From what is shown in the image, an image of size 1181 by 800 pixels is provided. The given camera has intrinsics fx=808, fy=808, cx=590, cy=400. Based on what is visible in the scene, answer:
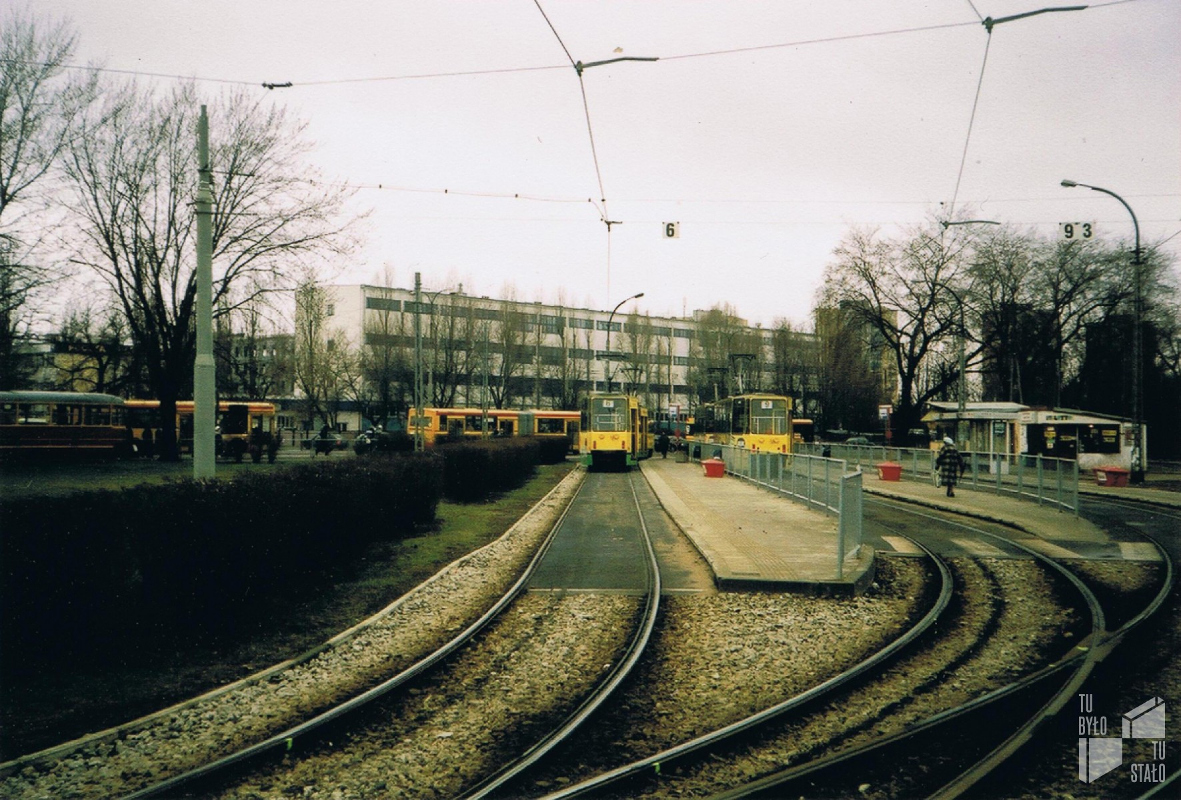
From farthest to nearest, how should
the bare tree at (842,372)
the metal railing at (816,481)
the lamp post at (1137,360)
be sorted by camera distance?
the bare tree at (842,372) → the lamp post at (1137,360) → the metal railing at (816,481)

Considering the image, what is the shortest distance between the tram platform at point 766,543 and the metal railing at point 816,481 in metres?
0.23

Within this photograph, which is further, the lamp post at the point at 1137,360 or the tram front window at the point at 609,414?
the tram front window at the point at 609,414

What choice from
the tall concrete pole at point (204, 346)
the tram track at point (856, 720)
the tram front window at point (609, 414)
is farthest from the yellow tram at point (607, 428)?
the tram track at point (856, 720)

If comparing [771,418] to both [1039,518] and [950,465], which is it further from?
[1039,518]

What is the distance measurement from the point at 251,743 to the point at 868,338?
5466 cm

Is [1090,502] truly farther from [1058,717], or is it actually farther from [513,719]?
[513,719]

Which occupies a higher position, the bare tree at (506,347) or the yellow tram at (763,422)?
the bare tree at (506,347)

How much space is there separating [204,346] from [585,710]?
29.0 ft

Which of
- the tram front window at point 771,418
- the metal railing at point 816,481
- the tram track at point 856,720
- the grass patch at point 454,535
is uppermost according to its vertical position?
the tram front window at point 771,418

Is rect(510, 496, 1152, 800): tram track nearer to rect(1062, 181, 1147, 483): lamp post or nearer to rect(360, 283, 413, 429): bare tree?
rect(1062, 181, 1147, 483): lamp post

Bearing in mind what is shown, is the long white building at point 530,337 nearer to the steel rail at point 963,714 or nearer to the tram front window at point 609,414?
the tram front window at point 609,414

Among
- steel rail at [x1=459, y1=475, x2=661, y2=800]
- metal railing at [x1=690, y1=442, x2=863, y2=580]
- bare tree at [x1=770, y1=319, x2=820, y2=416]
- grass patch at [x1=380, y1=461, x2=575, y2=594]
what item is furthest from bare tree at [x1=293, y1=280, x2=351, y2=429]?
steel rail at [x1=459, y1=475, x2=661, y2=800]

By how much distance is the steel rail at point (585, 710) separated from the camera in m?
4.26

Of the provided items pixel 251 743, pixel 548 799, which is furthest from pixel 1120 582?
pixel 251 743
